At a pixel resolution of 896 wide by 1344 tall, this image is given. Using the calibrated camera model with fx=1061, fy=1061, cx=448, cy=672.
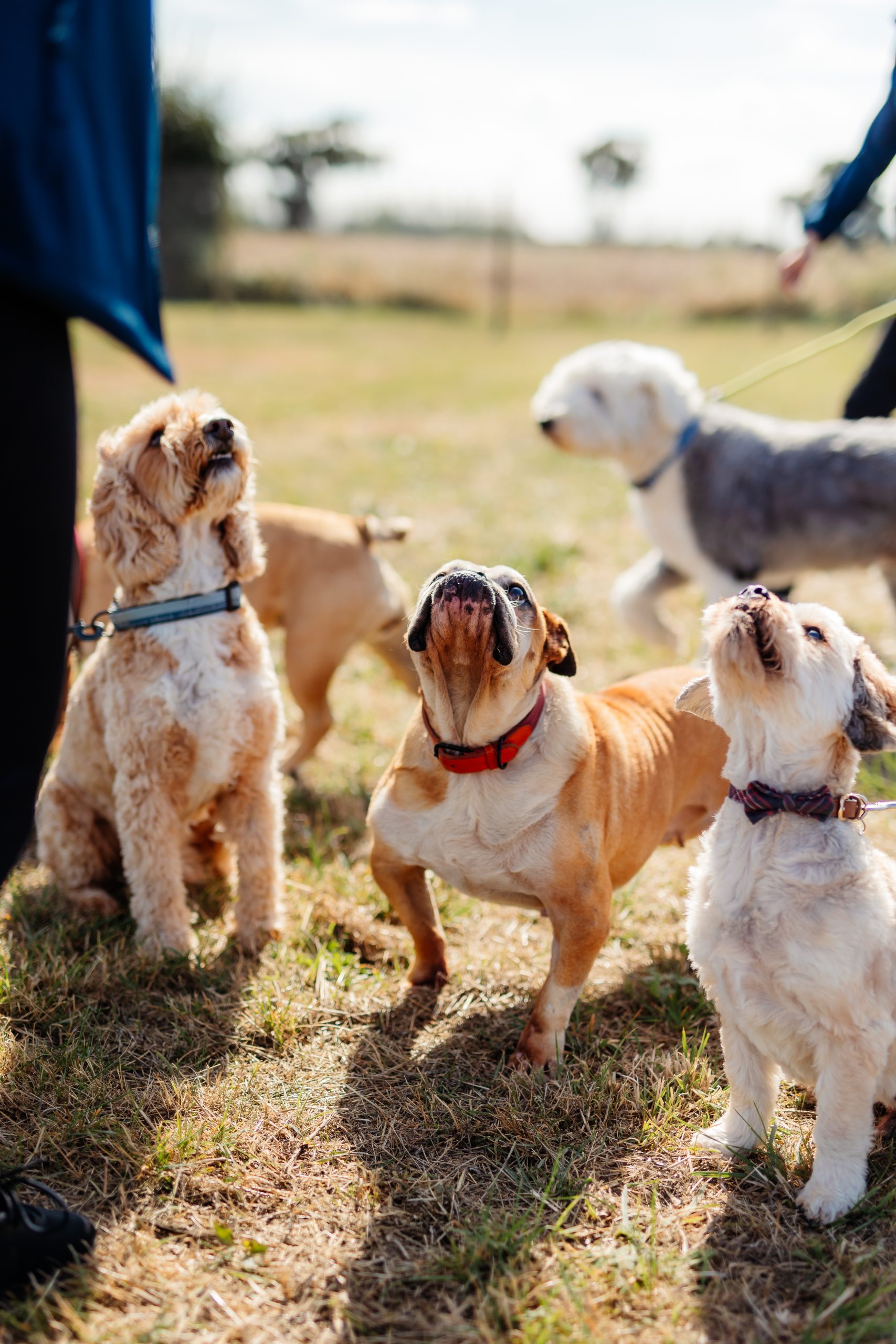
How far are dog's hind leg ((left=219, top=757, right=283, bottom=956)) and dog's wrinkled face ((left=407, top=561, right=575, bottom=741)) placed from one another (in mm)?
840

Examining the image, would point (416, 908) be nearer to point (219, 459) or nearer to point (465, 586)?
point (465, 586)

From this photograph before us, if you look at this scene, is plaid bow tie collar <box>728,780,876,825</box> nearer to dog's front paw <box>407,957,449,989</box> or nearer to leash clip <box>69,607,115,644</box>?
dog's front paw <box>407,957,449,989</box>

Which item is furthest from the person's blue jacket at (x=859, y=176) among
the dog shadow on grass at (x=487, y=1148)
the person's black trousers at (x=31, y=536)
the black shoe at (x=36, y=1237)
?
the black shoe at (x=36, y=1237)

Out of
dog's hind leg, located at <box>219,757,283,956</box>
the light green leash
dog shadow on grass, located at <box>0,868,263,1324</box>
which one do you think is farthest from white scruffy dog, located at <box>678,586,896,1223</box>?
the light green leash

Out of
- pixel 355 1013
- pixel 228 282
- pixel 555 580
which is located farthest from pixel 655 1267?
pixel 228 282

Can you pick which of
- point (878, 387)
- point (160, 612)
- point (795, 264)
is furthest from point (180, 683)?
point (878, 387)

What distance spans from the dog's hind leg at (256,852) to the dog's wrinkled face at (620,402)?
278cm

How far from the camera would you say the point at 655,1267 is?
203 centimetres

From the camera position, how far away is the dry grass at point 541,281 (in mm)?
25922

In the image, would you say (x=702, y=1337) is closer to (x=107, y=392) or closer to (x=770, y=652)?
(x=770, y=652)

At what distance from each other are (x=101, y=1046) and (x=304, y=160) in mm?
46549

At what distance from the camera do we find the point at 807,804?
7.19 feet

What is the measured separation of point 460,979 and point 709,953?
970mm

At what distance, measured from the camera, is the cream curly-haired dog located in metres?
3.05
